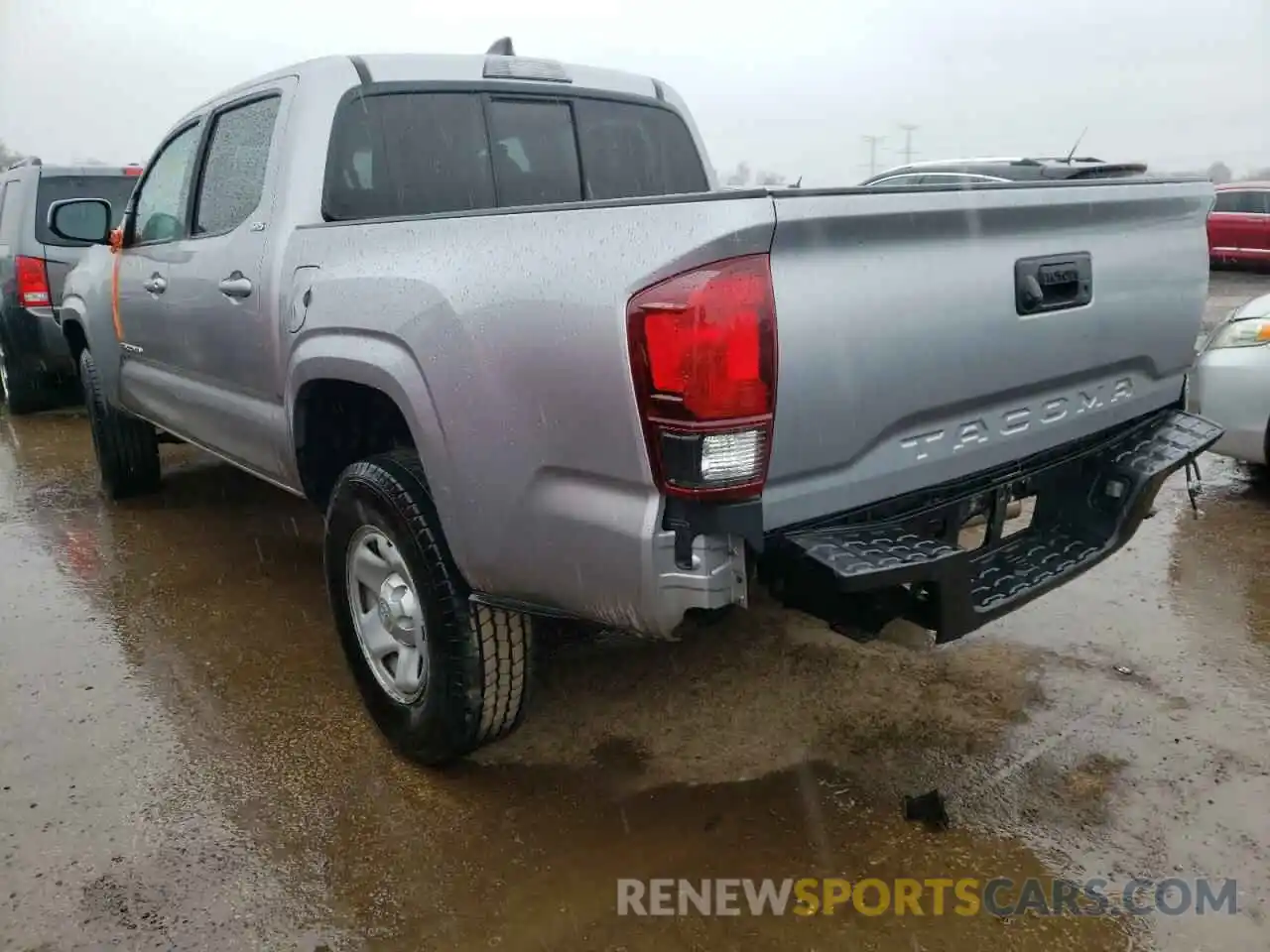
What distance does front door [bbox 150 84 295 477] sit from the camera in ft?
11.0

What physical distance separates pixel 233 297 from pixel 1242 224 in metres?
17.0

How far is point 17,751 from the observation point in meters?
3.07

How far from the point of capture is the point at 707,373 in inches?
76.2

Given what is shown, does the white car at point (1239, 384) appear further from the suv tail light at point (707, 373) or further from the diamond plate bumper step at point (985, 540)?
the suv tail light at point (707, 373)

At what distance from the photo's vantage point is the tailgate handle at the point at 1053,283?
241 centimetres

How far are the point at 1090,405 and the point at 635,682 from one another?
64.4 inches

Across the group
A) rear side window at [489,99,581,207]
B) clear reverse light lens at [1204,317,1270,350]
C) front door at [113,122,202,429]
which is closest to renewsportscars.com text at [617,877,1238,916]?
rear side window at [489,99,581,207]

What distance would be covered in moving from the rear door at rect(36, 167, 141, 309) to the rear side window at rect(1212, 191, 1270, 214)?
15.5 meters

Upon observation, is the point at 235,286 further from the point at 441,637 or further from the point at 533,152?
the point at 441,637

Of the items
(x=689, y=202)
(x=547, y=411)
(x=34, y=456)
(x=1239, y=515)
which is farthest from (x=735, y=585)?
(x=34, y=456)

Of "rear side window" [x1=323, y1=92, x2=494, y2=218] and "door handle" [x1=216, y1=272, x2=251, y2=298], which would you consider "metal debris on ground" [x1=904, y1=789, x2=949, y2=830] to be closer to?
"rear side window" [x1=323, y1=92, x2=494, y2=218]

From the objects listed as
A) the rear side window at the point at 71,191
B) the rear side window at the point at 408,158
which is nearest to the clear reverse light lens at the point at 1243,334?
the rear side window at the point at 408,158

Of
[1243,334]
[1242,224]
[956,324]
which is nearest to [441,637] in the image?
[956,324]

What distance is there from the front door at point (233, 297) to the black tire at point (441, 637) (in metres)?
0.76
